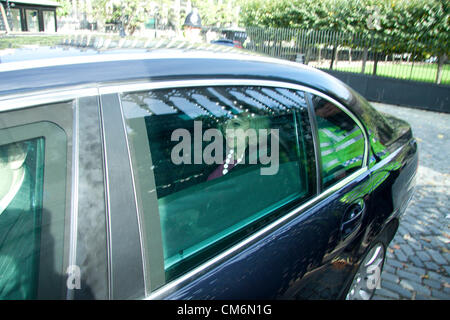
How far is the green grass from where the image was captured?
35.9ft

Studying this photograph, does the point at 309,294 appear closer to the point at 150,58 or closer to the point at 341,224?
the point at 341,224

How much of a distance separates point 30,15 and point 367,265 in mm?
17111

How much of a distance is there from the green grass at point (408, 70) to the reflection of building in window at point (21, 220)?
12.3 meters

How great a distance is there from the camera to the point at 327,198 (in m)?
1.87

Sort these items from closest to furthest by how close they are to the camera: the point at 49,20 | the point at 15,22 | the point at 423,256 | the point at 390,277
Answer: the point at 390,277 → the point at 423,256 → the point at 15,22 → the point at 49,20

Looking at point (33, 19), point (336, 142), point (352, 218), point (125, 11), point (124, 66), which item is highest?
point (125, 11)

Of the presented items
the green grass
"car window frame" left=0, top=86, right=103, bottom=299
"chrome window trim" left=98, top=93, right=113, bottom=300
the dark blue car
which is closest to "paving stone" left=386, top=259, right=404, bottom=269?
the dark blue car

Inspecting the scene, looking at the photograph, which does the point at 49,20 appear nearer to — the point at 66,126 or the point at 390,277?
the point at 390,277

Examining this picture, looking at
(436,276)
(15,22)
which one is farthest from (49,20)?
(436,276)

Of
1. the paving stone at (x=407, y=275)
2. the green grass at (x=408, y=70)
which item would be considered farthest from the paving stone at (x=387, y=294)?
the green grass at (x=408, y=70)

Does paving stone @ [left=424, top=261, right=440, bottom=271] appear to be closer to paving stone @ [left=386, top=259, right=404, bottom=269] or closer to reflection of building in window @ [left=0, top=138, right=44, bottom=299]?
paving stone @ [left=386, top=259, right=404, bottom=269]

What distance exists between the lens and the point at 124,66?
1.21 m

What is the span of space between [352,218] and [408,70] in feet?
36.9

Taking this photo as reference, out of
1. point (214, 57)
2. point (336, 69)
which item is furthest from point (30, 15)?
point (214, 57)
